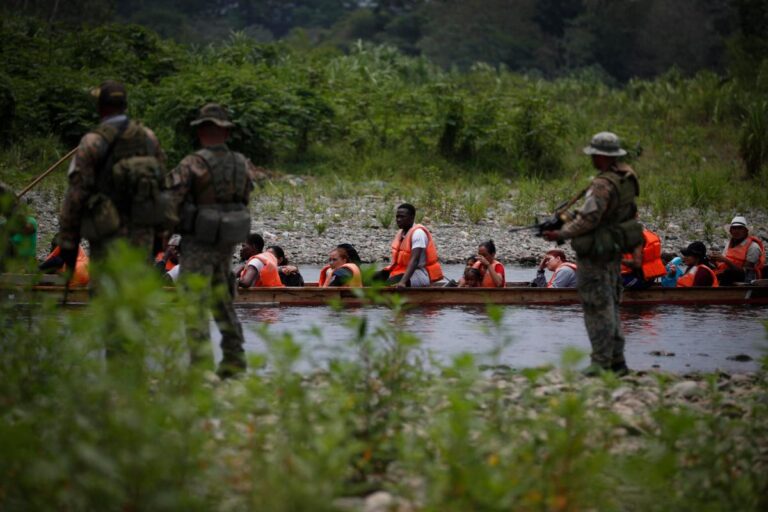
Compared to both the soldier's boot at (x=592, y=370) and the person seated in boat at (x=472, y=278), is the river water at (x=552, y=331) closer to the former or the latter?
the person seated in boat at (x=472, y=278)

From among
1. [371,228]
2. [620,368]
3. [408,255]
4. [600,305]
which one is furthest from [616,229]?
[371,228]

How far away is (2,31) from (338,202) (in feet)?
40.9

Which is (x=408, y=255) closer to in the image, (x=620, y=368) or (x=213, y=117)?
(x=620, y=368)

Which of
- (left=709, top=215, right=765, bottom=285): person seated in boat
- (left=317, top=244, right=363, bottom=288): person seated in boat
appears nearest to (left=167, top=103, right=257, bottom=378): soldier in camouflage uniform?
(left=317, top=244, right=363, bottom=288): person seated in boat

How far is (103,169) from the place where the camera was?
8.12 meters

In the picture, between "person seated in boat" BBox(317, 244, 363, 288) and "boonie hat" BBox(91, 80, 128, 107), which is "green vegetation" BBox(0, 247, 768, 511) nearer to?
"boonie hat" BBox(91, 80, 128, 107)

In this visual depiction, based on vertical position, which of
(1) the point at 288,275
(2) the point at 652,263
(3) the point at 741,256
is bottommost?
(1) the point at 288,275

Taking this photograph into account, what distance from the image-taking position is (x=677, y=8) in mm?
51750

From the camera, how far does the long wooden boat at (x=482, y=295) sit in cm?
1370

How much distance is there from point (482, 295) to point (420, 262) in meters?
0.83

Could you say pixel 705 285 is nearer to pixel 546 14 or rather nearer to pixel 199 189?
pixel 199 189

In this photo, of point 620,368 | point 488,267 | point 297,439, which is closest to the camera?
point 297,439

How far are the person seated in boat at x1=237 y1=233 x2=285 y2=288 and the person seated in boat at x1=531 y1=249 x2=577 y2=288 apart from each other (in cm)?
328

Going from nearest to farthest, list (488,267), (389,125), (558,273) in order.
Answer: (488,267)
(558,273)
(389,125)
